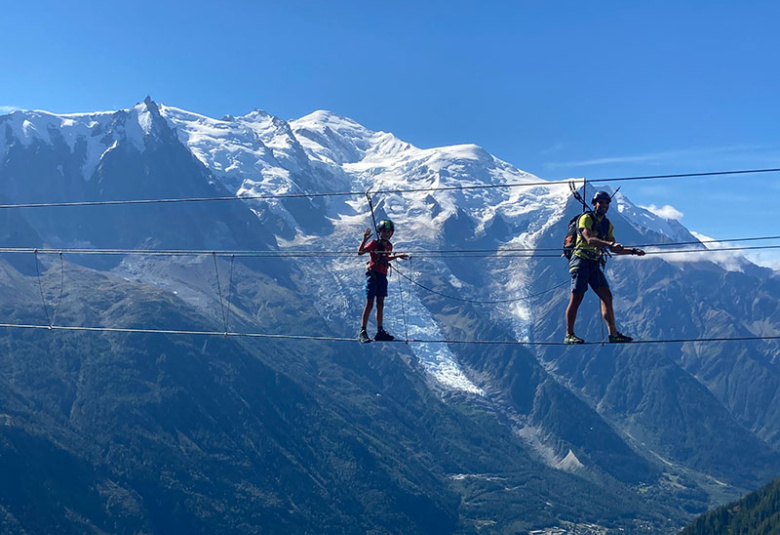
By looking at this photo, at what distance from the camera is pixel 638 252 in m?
35.7

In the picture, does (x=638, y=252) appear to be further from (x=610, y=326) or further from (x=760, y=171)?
(x=760, y=171)

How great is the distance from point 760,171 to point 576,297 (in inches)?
418

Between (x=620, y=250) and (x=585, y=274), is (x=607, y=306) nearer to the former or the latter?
(x=585, y=274)

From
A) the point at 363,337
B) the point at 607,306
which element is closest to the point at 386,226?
the point at 363,337

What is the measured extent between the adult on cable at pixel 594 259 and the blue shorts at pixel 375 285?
9117 millimetres

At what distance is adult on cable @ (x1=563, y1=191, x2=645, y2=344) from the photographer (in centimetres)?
3609

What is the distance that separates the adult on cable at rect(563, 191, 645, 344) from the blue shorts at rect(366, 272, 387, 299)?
359 inches

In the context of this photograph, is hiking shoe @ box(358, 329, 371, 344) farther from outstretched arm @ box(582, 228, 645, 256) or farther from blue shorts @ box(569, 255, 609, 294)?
outstretched arm @ box(582, 228, 645, 256)

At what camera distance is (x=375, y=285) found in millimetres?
43750

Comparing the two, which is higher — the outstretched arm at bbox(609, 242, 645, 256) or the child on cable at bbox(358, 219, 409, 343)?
the outstretched arm at bbox(609, 242, 645, 256)

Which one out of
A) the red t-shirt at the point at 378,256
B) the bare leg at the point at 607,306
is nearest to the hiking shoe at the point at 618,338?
the bare leg at the point at 607,306

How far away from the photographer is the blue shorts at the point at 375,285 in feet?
143

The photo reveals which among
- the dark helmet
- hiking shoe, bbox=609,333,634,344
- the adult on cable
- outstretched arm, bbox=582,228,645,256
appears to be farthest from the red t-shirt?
hiking shoe, bbox=609,333,634,344

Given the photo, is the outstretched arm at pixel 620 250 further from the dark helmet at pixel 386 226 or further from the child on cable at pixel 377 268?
the child on cable at pixel 377 268
